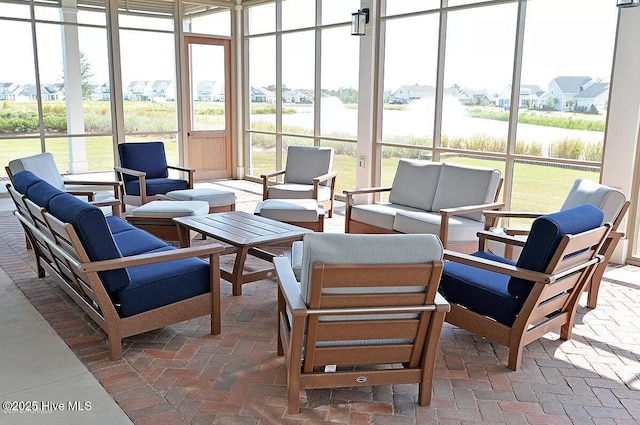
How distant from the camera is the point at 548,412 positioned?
2828mm

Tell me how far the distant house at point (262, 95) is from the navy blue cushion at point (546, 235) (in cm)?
737

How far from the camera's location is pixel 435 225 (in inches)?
202

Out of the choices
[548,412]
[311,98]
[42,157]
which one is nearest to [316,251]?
[548,412]

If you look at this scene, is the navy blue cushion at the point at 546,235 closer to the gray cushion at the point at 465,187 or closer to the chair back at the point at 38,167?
the gray cushion at the point at 465,187

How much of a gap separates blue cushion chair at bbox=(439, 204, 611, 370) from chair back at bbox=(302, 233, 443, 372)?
760mm

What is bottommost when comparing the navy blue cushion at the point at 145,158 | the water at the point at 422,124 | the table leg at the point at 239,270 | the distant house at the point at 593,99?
the table leg at the point at 239,270

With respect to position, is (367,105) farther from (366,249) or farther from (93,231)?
(366,249)

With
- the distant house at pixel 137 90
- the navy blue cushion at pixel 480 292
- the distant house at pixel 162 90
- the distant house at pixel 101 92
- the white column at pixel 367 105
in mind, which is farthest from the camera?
the distant house at pixel 162 90

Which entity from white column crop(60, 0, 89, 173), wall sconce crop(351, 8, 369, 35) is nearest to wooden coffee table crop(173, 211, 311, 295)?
wall sconce crop(351, 8, 369, 35)

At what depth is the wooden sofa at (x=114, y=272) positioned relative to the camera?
3.03 meters

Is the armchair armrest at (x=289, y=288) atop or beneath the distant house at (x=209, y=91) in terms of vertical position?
beneath

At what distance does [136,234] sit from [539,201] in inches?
172

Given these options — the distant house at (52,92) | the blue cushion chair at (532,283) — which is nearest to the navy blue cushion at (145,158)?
the distant house at (52,92)

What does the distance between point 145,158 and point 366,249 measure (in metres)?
5.79
